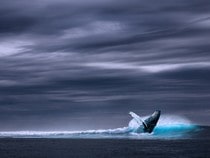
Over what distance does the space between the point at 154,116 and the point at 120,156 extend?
295 ft

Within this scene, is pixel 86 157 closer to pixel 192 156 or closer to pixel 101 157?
pixel 101 157

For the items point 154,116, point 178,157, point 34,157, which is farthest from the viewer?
point 154,116

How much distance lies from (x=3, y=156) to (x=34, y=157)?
9.62 m

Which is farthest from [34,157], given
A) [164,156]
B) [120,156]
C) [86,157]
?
[164,156]

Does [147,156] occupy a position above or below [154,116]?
below

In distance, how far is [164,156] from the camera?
106m

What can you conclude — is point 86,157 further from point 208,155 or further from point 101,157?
point 208,155

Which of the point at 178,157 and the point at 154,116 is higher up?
the point at 154,116

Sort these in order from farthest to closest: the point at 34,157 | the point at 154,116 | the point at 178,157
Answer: the point at 154,116, the point at 34,157, the point at 178,157

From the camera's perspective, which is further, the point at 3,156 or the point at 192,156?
the point at 3,156

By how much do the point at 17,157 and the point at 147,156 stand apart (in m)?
28.5

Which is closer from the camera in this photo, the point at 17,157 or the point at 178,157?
the point at 178,157

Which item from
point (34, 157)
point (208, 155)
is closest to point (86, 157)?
point (34, 157)

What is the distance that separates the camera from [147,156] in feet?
350
